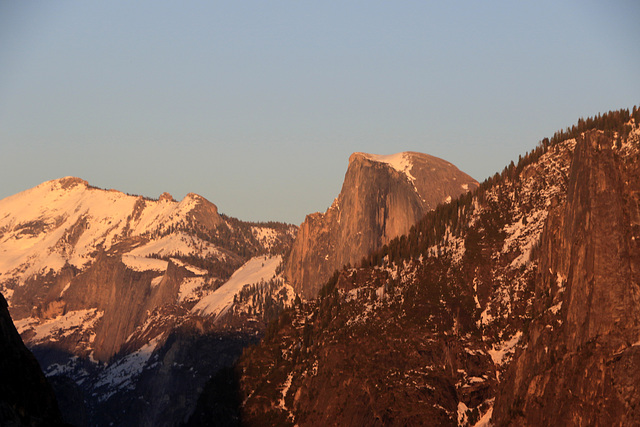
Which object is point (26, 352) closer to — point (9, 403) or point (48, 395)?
point (48, 395)

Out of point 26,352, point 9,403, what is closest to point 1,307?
point 26,352

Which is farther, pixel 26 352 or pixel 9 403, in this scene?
pixel 26 352

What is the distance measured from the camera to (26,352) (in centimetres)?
15562

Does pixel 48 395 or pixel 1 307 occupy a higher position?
pixel 1 307

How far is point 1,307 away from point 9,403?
1747 cm

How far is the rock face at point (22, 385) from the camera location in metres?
142

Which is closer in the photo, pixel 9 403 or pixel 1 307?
pixel 9 403

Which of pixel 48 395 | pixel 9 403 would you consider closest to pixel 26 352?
pixel 48 395

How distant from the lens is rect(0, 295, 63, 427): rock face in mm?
142500

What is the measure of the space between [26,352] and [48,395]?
20.5 feet

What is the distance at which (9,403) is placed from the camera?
13862 cm

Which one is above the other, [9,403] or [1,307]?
[1,307]

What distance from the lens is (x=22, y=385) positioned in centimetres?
14938

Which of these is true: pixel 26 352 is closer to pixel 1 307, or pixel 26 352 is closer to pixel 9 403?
pixel 1 307
